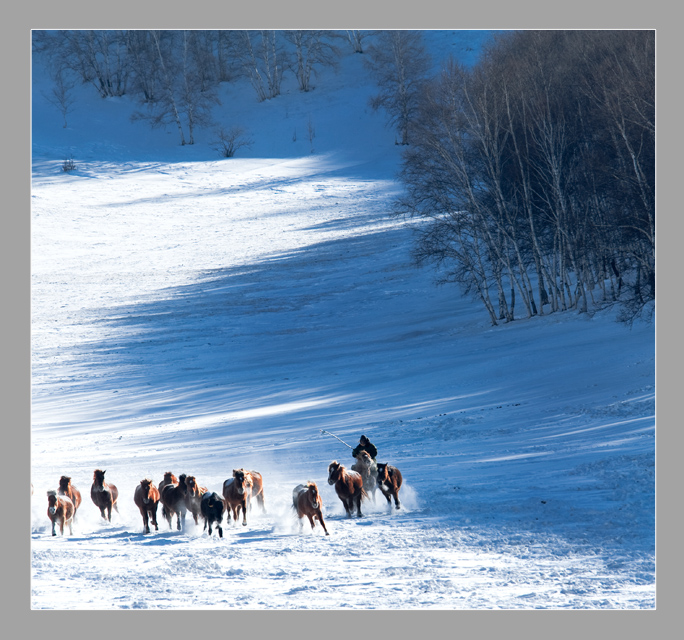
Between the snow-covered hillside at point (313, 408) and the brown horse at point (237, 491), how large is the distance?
311 millimetres

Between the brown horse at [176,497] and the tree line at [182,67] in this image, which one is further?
the tree line at [182,67]

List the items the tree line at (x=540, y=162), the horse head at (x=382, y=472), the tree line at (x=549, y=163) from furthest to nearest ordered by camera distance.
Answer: the tree line at (x=540, y=162)
the tree line at (x=549, y=163)
the horse head at (x=382, y=472)

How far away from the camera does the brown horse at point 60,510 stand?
9.73 meters

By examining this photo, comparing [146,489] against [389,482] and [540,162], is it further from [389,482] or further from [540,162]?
[540,162]

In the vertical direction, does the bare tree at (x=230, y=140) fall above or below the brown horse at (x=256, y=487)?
above

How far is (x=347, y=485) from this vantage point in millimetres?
10320

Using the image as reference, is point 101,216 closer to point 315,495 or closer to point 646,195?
point 646,195

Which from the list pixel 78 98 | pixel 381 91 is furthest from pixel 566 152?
pixel 78 98

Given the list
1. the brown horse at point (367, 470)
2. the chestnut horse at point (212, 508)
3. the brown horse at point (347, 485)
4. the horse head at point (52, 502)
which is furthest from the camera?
the brown horse at point (367, 470)

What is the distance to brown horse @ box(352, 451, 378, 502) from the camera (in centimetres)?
1072

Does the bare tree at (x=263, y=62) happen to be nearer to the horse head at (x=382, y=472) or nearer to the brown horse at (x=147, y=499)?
the horse head at (x=382, y=472)

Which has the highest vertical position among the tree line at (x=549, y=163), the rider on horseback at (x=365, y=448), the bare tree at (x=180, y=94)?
the bare tree at (x=180, y=94)

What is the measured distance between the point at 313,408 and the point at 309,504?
31.6ft

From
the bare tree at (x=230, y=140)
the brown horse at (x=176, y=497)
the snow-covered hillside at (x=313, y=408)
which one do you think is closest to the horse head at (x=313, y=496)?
the snow-covered hillside at (x=313, y=408)
